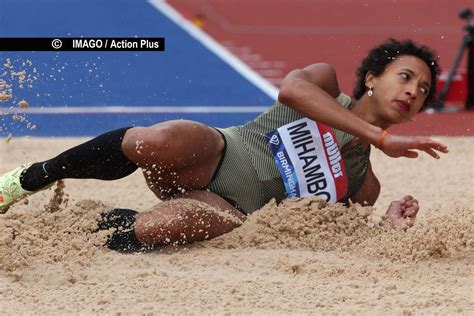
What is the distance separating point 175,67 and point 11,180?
6059mm

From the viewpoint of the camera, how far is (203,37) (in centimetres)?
1198

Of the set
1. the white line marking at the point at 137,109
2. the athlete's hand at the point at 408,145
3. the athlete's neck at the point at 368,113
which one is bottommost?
the white line marking at the point at 137,109

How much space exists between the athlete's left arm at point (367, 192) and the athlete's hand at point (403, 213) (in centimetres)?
11

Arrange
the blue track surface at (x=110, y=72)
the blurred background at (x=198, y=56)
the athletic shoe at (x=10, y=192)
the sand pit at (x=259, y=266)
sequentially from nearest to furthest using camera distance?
1. the sand pit at (x=259, y=266)
2. the athletic shoe at (x=10, y=192)
3. the blue track surface at (x=110, y=72)
4. the blurred background at (x=198, y=56)

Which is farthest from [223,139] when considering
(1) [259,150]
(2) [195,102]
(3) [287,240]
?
(2) [195,102]

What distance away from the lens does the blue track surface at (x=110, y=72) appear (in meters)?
7.73

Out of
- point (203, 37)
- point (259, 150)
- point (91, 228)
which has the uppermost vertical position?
point (259, 150)

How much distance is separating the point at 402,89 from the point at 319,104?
1.30 feet

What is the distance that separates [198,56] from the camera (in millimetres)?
10766

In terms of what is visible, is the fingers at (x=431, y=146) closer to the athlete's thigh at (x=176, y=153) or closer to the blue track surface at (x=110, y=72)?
the athlete's thigh at (x=176, y=153)

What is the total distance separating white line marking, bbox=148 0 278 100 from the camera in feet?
31.5

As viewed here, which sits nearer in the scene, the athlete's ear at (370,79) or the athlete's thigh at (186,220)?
the athlete's thigh at (186,220)

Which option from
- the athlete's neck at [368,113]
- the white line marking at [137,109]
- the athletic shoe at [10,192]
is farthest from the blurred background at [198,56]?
the athlete's neck at [368,113]

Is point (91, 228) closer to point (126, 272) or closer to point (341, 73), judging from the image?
point (126, 272)
